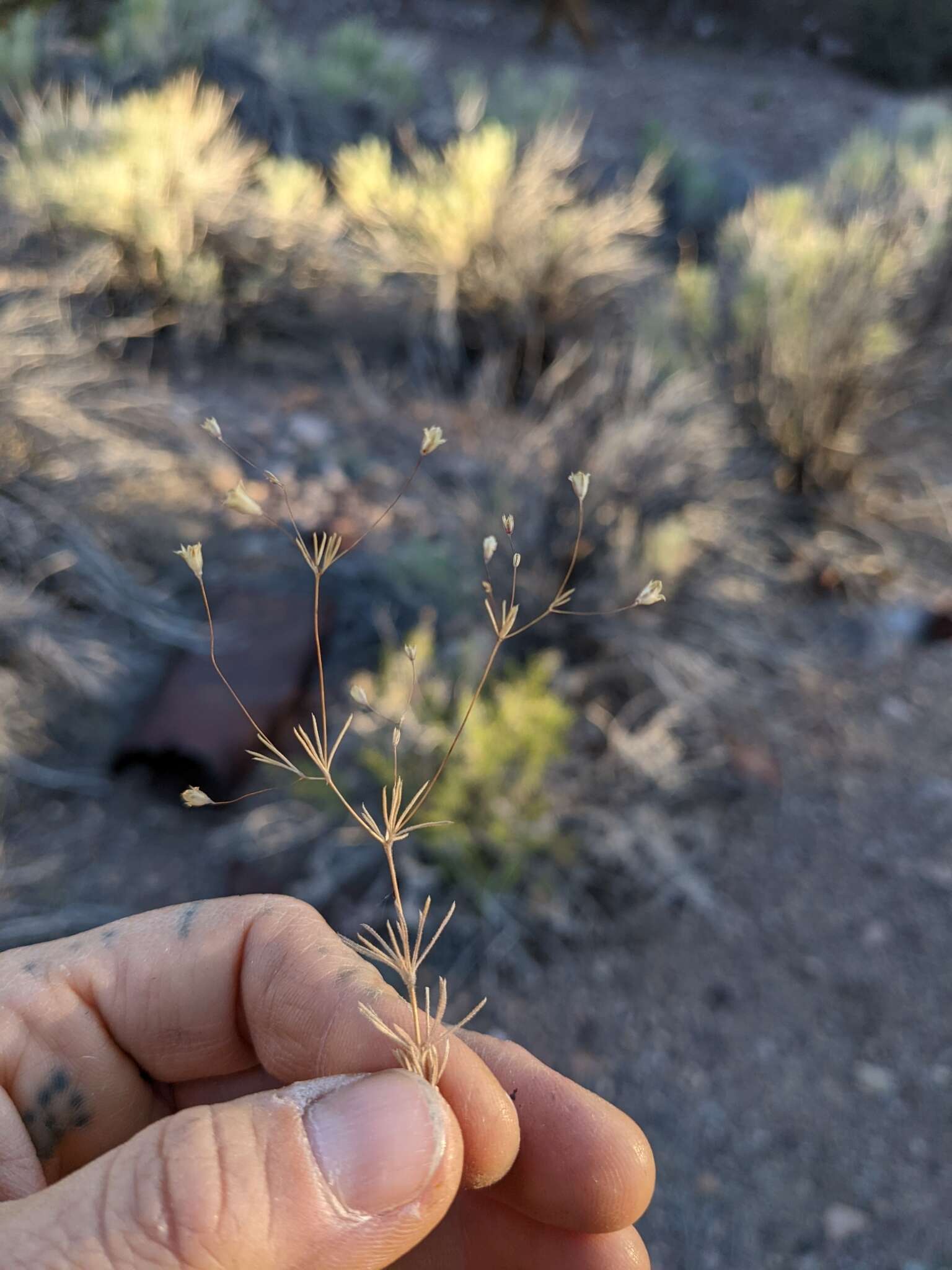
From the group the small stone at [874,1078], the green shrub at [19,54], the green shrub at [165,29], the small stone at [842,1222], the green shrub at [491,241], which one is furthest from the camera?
the green shrub at [165,29]

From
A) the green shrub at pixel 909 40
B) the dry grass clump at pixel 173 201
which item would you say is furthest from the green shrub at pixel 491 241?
the green shrub at pixel 909 40

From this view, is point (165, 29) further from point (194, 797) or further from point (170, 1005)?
point (194, 797)

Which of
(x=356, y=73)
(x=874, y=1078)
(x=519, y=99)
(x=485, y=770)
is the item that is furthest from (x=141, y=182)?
(x=519, y=99)

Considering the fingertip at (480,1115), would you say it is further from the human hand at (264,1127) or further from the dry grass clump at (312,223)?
the dry grass clump at (312,223)

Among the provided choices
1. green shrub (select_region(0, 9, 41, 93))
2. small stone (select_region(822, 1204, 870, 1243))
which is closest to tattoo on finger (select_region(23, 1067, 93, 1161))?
small stone (select_region(822, 1204, 870, 1243))

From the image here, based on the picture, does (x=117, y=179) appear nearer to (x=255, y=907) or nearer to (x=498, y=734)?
(x=498, y=734)

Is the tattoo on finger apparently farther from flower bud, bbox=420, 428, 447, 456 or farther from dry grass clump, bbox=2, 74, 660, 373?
dry grass clump, bbox=2, 74, 660, 373
